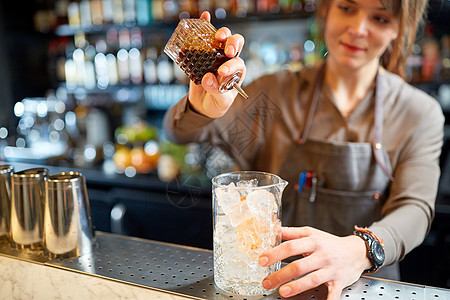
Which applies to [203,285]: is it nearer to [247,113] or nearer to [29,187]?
[29,187]

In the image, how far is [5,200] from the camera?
3.99 feet

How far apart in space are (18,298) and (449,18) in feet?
9.05

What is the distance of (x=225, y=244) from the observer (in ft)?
2.95

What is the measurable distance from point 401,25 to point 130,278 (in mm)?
1071

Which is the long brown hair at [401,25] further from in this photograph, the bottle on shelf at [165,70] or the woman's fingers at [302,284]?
the bottle on shelf at [165,70]

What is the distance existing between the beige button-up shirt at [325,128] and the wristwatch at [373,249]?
277mm

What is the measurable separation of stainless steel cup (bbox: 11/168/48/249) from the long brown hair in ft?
3.46

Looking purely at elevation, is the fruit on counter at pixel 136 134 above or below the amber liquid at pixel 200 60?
below

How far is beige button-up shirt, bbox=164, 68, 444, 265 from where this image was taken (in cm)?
137

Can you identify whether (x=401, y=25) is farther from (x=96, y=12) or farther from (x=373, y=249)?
(x=96, y=12)

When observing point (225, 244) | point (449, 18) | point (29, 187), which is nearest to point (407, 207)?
point (225, 244)

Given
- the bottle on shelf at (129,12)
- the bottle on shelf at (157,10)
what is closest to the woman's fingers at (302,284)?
the bottle on shelf at (157,10)

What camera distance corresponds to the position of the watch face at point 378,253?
99 cm

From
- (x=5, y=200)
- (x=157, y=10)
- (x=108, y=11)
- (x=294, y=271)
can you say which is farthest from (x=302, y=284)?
(x=108, y=11)
